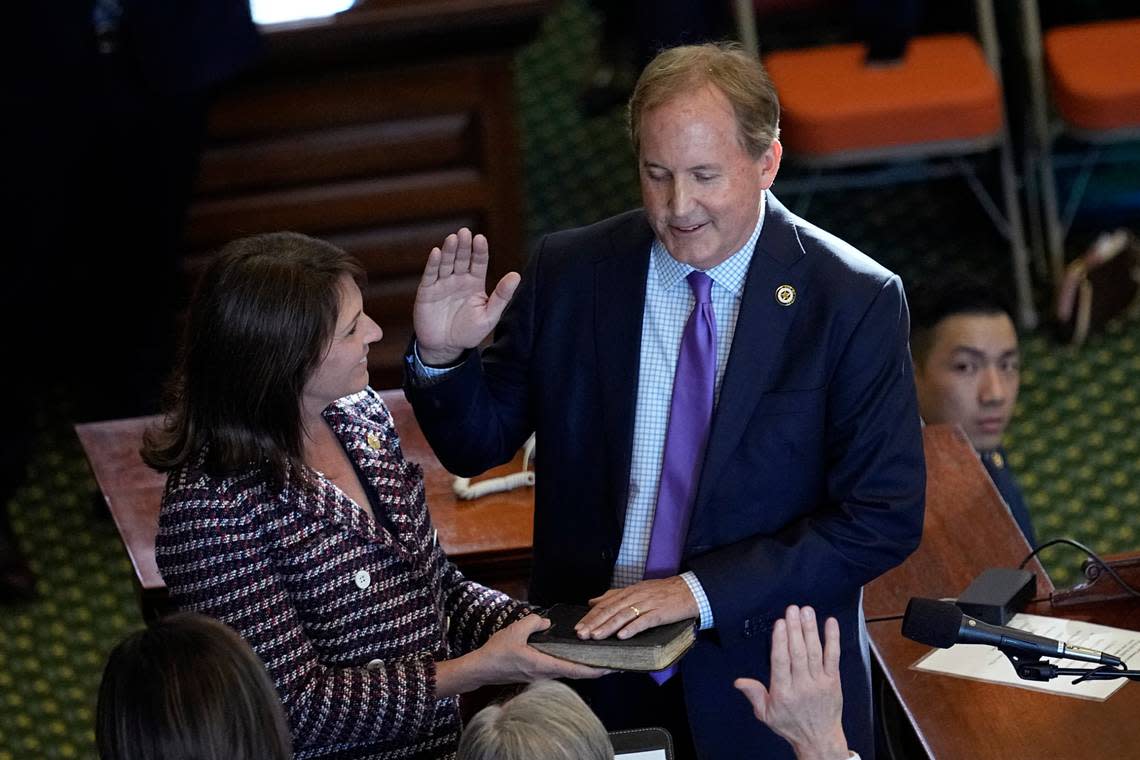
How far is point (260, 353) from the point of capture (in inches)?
86.7

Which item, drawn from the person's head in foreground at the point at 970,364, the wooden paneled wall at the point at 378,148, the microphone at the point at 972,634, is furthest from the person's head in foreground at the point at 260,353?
the wooden paneled wall at the point at 378,148

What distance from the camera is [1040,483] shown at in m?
4.54

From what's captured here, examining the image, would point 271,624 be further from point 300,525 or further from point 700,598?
point 700,598

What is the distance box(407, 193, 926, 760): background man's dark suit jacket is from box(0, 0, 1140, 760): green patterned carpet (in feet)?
5.95

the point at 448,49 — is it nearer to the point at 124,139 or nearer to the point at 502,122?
the point at 502,122

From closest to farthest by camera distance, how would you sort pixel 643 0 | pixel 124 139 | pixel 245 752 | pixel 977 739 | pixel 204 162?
pixel 245 752, pixel 977 739, pixel 124 139, pixel 204 162, pixel 643 0

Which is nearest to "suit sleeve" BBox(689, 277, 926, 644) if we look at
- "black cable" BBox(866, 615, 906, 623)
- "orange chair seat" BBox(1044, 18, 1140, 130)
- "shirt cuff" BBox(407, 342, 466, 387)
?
"shirt cuff" BBox(407, 342, 466, 387)

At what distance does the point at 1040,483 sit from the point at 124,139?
255 centimetres

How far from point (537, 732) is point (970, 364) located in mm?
2153

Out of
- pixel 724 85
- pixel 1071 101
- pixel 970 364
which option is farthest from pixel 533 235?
pixel 724 85

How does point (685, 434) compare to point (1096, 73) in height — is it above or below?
above

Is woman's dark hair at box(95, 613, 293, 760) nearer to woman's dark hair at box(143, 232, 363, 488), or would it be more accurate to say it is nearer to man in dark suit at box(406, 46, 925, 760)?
woman's dark hair at box(143, 232, 363, 488)

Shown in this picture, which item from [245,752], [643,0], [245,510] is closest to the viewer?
[245,752]

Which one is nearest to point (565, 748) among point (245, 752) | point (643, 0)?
point (245, 752)
